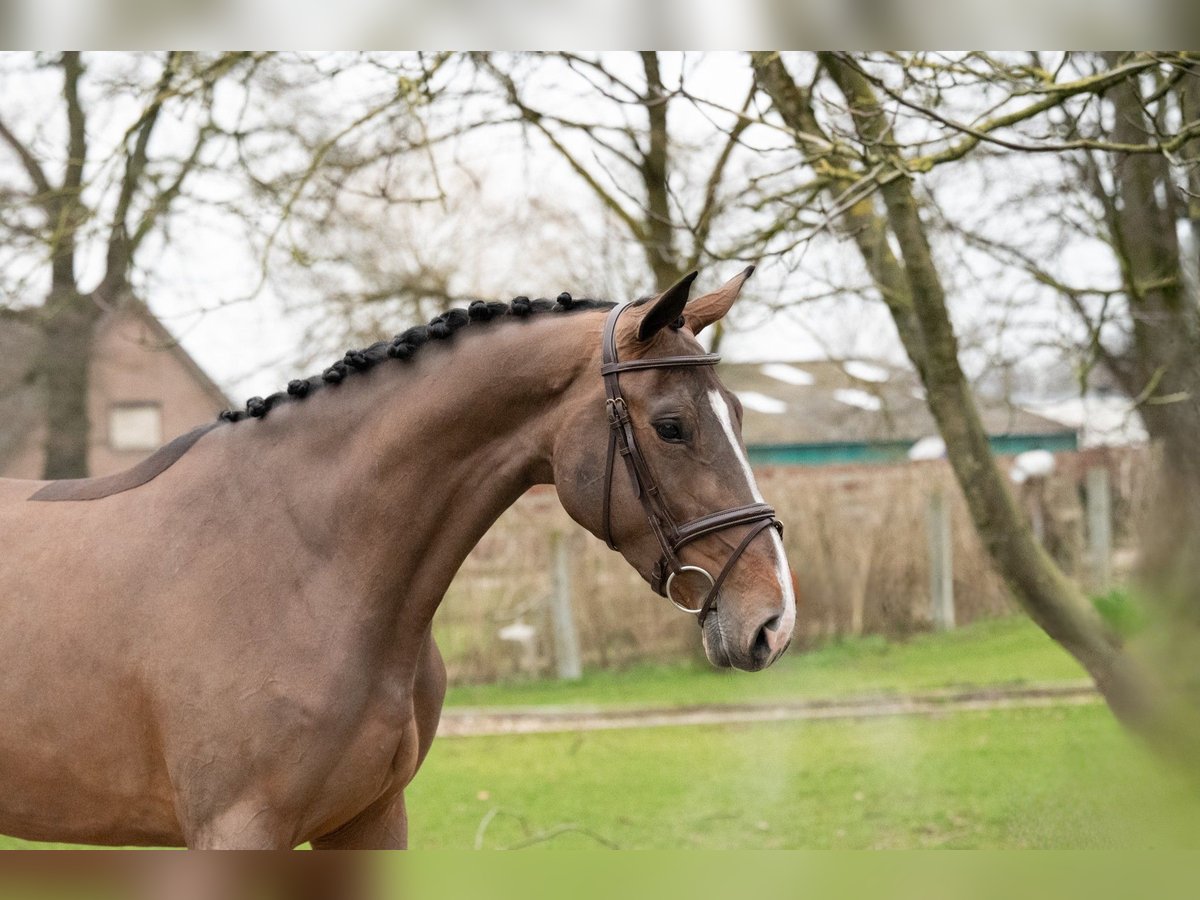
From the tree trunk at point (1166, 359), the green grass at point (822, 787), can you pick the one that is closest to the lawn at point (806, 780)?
the green grass at point (822, 787)

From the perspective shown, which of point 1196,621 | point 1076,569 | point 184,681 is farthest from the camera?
point 1076,569

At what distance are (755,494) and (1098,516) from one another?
10429mm

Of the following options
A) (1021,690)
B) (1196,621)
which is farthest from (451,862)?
(1021,690)

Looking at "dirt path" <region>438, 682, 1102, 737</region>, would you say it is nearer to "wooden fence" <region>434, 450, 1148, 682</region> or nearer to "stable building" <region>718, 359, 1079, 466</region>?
"wooden fence" <region>434, 450, 1148, 682</region>

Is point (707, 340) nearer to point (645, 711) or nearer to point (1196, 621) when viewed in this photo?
point (645, 711)

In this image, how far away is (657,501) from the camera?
237 cm

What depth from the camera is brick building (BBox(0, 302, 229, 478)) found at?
856 centimetres

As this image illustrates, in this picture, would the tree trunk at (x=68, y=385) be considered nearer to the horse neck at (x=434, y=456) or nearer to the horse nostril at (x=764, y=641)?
the horse neck at (x=434, y=456)

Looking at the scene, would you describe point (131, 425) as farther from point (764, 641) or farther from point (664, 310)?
point (764, 641)

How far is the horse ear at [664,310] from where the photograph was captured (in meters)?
2.30

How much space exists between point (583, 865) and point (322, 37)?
6.75ft

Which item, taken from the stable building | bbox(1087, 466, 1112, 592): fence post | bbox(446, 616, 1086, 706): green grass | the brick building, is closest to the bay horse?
the brick building

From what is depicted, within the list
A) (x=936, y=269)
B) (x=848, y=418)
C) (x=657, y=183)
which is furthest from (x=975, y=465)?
(x=848, y=418)

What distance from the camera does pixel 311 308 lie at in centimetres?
971
